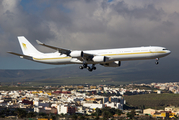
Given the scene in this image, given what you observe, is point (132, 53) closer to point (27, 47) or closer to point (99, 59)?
point (99, 59)

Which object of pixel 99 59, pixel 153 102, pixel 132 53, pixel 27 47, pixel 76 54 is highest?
pixel 27 47

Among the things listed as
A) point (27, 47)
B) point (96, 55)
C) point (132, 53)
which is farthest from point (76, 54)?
point (27, 47)

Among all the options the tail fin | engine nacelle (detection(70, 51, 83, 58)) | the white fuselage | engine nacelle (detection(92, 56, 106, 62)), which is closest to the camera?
the white fuselage

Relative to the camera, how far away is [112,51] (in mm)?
56844

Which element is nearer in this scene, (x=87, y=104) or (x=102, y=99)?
(x=87, y=104)

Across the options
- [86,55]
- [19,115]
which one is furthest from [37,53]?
[19,115]

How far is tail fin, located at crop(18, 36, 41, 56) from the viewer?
68.1 m

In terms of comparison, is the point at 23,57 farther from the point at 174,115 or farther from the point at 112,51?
the point at 174,115

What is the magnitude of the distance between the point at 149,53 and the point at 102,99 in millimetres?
140424

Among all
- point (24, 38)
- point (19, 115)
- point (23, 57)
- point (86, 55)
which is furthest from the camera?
point (19, 115)

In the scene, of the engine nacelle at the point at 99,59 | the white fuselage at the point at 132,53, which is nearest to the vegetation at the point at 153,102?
the white fuselage at the point at 132,53

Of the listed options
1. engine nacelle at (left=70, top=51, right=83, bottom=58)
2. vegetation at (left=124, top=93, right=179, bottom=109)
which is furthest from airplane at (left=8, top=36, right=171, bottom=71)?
vegetation at (left=124, top=93, right=179, bottom=109)

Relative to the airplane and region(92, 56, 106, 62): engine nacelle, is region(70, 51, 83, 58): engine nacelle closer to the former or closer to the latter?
the airplane

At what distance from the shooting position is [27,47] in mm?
69375
